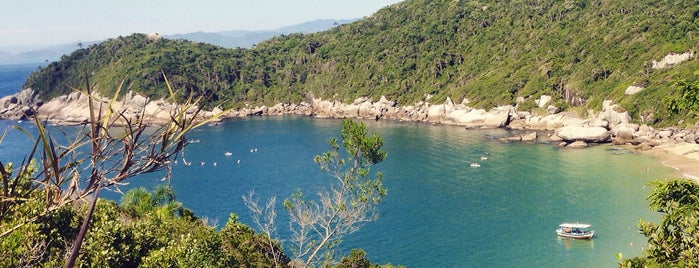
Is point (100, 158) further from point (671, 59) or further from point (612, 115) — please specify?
point (671, 59)

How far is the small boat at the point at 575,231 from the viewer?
43531 millimetres

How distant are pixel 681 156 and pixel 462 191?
30310mm

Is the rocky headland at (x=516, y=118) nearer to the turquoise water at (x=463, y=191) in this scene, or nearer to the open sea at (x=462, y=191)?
the open sea at (x=462, y=191)

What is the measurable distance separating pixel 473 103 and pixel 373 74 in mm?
34931

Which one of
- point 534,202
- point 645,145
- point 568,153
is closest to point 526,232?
point 534,202

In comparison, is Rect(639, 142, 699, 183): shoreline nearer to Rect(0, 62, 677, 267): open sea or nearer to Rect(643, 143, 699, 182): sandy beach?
Rect(643, 143, 699, 182): sandy beach

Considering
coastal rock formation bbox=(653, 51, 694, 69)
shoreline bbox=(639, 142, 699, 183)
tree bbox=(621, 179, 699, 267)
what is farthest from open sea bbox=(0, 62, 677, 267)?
tree bbox=(621, 179, 699, 267)

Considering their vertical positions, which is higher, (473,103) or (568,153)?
(473,103)

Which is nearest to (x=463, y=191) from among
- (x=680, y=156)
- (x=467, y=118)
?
(x=680, y=156)

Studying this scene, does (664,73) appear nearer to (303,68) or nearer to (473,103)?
(473,103)

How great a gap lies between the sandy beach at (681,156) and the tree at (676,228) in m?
52.3

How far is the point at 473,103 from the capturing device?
105062 millimetres

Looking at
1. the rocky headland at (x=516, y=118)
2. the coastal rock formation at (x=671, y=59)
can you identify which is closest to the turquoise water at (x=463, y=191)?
the rocky headland at (x=516, y=118)

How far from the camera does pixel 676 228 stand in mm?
12445
